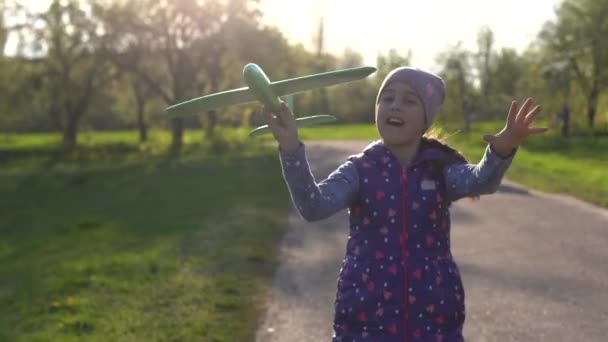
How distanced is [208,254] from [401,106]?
620cm

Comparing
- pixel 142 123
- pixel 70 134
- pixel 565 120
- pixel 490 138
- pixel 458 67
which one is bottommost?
pixel 70 134

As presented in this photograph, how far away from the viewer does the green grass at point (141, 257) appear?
19.1ft

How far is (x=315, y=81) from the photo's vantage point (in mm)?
2271

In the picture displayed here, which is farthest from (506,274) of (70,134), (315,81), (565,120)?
(70,134)

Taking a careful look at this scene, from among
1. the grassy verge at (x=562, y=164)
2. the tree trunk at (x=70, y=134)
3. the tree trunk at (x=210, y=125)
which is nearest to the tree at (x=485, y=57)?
the tree trunk at (x=210, y=125)

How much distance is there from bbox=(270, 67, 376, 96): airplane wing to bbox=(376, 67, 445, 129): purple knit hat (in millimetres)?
549

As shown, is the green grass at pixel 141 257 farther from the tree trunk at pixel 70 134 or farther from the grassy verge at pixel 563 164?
the tree trunk at pixel 70 134

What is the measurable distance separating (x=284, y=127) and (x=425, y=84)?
67cm

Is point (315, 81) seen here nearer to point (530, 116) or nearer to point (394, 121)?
point (394, 121)

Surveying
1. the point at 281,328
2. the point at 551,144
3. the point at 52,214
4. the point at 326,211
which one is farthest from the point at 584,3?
the point at 326,211

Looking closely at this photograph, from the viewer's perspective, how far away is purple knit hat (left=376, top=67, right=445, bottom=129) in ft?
9.12

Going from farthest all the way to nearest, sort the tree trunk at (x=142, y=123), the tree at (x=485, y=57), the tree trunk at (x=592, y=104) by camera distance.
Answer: the tree at (x=485, y=57)
the tree trunk at (x=142, y=123)
the tree trunk at (x=592, y=104)

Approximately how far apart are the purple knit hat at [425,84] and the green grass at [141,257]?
3.01 m

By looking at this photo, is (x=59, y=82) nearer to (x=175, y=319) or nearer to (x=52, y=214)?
(x=52, y=214)
